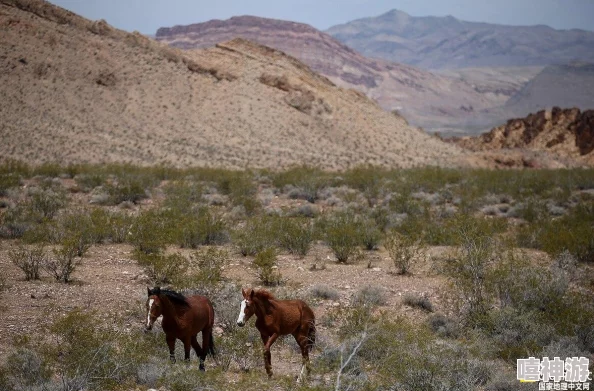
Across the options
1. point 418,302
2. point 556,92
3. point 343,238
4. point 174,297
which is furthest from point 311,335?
point 556,92

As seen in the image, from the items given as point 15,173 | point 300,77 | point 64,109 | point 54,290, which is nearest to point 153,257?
point 54,290

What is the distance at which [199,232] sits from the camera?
1680 centimetres

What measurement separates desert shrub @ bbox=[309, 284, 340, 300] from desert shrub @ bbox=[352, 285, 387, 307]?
41cm

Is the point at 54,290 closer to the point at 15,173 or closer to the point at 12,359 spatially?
the point at 12,359

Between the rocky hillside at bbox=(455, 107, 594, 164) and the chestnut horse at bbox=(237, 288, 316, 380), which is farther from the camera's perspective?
the rocky hillside at bbox=(455, 107, 594, 164)

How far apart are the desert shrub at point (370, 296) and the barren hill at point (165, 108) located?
2979cm

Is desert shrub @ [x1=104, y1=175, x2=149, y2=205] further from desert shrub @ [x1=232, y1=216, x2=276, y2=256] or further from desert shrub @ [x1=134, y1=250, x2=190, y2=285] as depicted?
desert shrub @ [x1=134, y1=250, x2=190, y2=285]

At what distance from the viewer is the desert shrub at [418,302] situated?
12.1 meters

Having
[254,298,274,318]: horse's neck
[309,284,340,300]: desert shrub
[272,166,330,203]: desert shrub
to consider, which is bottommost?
[309,284,340,300]: desert shrub

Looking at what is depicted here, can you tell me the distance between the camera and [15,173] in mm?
29875

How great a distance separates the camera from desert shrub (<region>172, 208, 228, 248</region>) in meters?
16.5

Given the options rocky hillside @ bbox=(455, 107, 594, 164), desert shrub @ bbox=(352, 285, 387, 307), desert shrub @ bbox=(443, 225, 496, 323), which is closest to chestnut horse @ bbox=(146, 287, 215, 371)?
desert shrub @ bbox=(352, 285, 387, 307)

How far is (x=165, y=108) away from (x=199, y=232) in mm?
35166

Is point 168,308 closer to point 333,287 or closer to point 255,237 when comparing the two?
point 333,287
